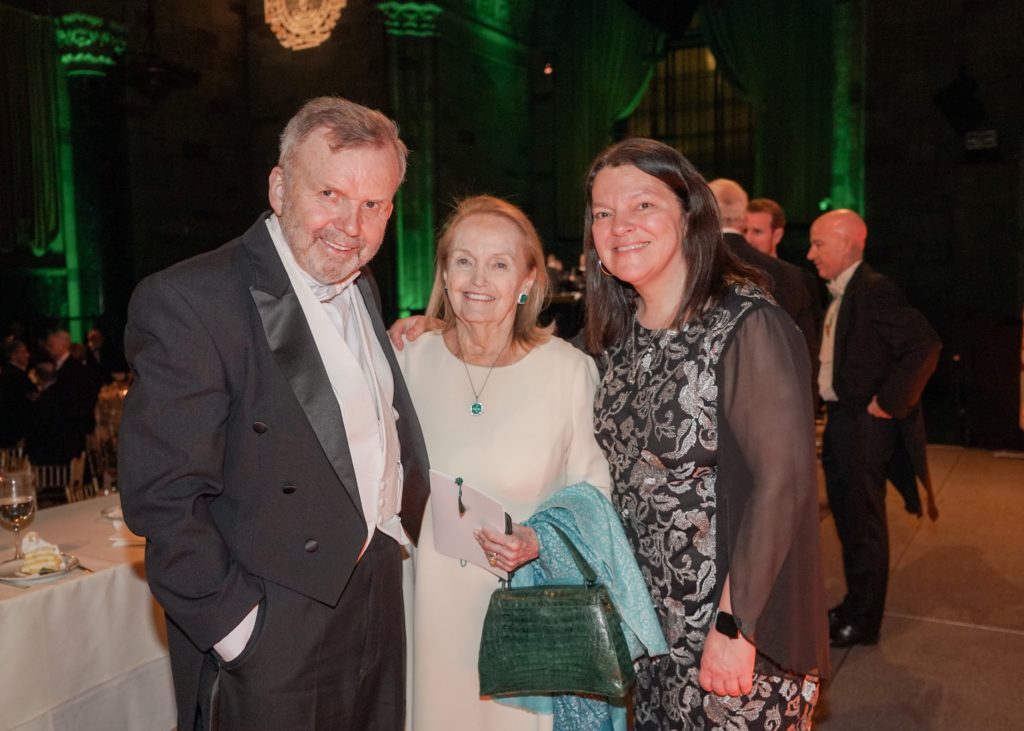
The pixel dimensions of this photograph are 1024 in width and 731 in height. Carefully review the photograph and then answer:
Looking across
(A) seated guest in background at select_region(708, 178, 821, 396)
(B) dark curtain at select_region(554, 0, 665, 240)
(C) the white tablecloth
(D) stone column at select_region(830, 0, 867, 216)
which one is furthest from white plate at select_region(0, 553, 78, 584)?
(B) dark curtain at select_region(554, 0, 665, 240)

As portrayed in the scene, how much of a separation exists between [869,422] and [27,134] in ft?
37.9

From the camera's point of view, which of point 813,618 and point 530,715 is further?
point 530,715

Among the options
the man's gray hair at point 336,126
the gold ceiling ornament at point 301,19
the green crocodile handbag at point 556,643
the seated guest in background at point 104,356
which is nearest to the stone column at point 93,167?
the seated guest in background at point 104,356

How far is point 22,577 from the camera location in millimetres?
2277

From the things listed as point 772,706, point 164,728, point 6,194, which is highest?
point 6,194

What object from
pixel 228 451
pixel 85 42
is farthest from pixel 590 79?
pixel 228 451

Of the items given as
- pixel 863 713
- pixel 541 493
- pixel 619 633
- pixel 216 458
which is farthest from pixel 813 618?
pixel 863 713

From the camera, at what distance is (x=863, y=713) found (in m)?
3.27

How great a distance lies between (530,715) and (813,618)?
2.46ft

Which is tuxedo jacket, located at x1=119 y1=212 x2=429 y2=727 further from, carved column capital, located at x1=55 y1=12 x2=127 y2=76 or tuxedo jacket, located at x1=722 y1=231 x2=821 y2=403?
carved column capital, located at x1=55 y1=12 x2=127 y2=76

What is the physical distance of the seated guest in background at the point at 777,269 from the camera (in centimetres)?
395

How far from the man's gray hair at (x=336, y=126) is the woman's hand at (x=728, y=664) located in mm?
1181

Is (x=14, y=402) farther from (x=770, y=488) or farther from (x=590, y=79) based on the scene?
(x=590, y=79)

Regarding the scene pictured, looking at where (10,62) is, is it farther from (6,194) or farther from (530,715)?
(530,715)
